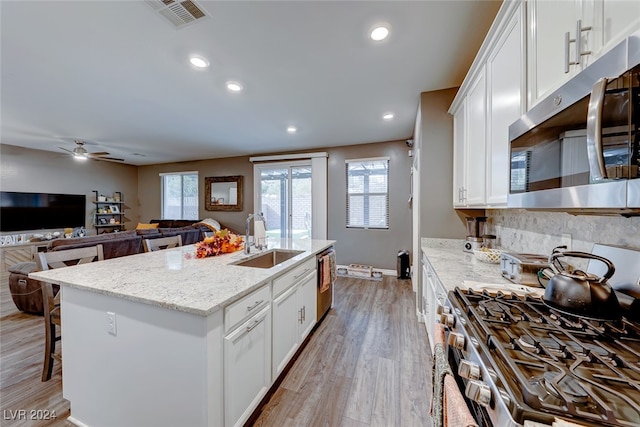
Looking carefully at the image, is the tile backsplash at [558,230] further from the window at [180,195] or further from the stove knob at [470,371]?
the window at [180,195]

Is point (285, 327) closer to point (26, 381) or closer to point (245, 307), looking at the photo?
point (245, 307)

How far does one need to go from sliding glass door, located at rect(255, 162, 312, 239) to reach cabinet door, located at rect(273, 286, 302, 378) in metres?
3.47

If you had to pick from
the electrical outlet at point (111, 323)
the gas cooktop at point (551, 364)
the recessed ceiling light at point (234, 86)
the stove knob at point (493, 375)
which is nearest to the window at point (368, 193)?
the recessed ceiling light at point (234, 86)

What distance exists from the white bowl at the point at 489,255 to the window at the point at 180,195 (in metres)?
6.79

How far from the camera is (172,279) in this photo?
149 cm

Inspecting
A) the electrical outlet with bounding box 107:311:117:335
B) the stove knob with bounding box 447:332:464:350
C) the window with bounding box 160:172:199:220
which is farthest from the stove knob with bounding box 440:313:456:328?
the window with bounding box 160:172:199:220

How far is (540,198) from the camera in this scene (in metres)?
0.93

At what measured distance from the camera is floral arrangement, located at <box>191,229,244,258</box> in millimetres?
2174

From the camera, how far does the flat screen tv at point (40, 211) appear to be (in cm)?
495

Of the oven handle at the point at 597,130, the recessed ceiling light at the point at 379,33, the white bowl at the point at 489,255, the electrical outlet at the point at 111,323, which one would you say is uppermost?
the recessed ceiling light at the point at 379,33

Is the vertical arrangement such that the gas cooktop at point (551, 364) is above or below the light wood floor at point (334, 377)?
above

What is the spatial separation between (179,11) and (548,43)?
6.91ft

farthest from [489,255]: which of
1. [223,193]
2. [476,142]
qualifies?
[223,193]

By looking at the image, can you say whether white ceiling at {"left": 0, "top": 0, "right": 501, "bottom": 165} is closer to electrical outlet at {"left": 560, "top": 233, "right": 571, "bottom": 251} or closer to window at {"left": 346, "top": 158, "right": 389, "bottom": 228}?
window at {"left": 346, "top": 158, "right": 389, "bottom": 228}
